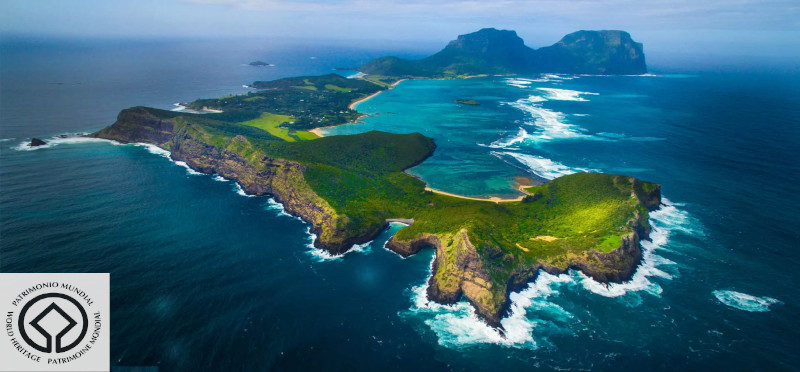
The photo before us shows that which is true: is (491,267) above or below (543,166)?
below

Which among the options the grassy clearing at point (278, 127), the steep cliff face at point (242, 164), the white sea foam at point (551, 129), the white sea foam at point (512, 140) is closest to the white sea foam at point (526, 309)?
the steep cliff face at point (242, 164)

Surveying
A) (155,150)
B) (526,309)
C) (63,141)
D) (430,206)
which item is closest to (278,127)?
(155,150)

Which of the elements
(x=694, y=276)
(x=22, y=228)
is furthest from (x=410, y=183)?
(x=22, y=228)

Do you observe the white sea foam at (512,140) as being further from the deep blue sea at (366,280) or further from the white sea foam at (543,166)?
the deep blue sea at (366,280)

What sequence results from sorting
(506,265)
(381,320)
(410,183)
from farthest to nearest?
(410,183) → (506,265) → (381,320)

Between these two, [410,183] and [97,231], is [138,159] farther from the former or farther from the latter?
[410,183]

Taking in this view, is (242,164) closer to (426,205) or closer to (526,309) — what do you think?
(426,205)
